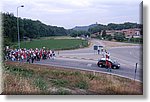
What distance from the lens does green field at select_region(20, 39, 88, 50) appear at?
3934 mm

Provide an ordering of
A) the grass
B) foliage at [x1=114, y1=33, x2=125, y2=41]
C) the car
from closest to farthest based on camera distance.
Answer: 1. the grass
2. the car
3. foliage at [x1=114, y1=33, x2=125, y2=41]

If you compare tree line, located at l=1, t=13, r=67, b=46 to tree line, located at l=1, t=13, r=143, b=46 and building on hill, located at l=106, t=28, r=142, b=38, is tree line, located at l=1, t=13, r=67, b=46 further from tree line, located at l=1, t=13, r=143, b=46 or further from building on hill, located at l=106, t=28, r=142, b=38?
building on hill, located at l=106, t=28, r=142, b=38

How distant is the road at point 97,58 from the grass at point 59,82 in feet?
0.19

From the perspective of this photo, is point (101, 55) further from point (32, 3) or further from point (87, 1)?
point (32, 3)

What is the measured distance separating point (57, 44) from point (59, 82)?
0.43 meters

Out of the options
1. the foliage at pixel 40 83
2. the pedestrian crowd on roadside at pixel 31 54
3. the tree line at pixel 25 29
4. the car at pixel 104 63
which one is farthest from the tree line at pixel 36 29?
the foliage at pixel 40 83

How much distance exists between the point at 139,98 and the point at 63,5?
1243 millimetres

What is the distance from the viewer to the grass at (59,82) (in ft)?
12.0

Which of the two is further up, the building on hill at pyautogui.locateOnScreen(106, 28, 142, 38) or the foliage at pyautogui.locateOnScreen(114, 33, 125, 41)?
the building on hill at pyautogui.locateOnScreen(106, 28, 142, 38)

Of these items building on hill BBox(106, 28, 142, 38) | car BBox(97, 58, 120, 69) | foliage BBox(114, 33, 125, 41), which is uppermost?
building on hill BBox(106, 28, 142, 38)

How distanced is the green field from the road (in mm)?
59

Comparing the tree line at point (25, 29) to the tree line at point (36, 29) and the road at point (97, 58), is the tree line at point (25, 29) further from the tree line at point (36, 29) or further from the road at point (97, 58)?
the road at point (97, 58)

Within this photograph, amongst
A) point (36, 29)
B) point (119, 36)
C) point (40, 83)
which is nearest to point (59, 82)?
point (40, 83)

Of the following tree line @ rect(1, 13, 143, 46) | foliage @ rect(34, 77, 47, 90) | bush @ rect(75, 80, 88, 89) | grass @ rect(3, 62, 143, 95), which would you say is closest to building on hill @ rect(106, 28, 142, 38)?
tree line @ rect(1, 13, 143, 46)
